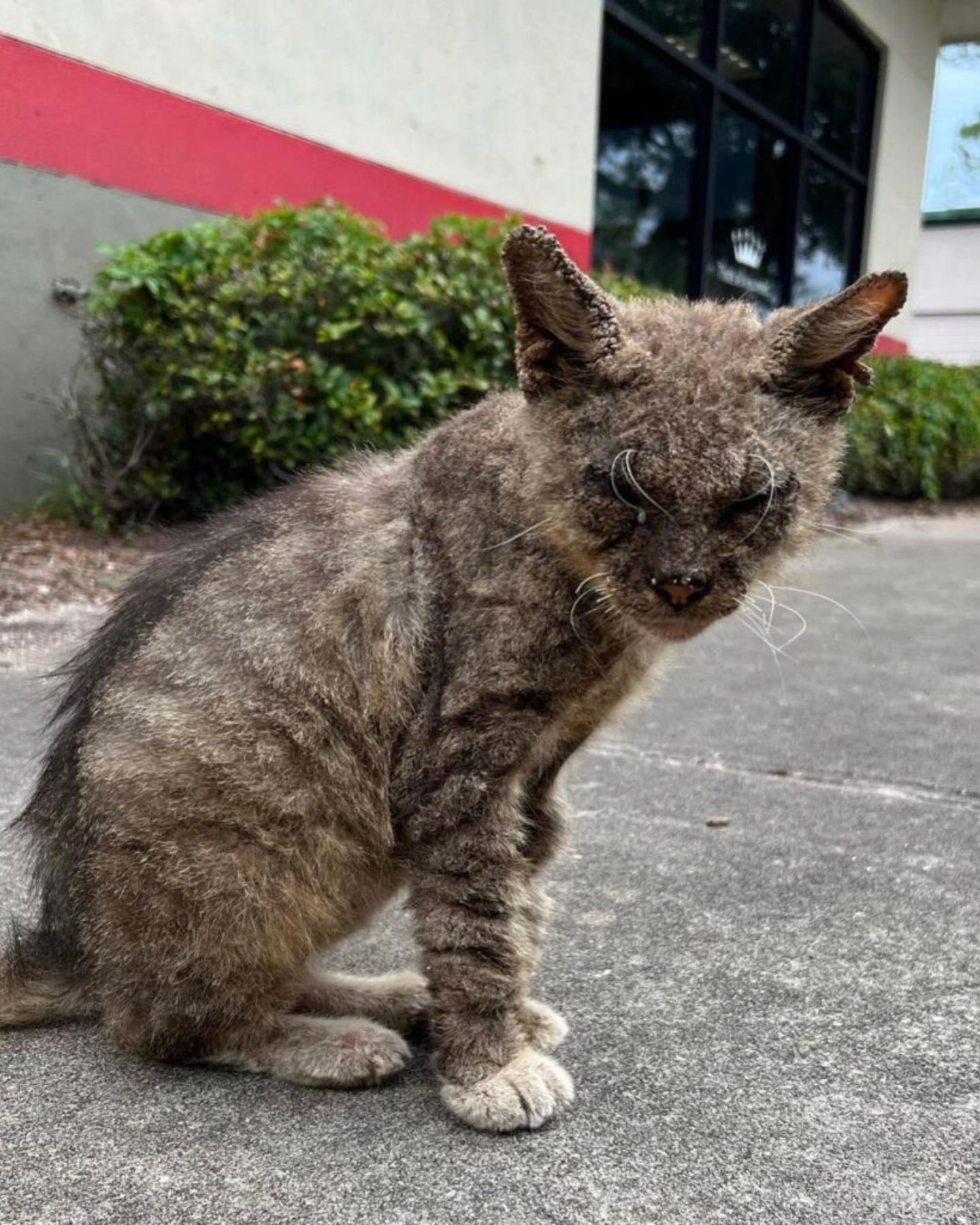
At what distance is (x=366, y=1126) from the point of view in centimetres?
186

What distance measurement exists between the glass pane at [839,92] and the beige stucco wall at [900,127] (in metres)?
0.29

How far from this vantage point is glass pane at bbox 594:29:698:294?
1187cm

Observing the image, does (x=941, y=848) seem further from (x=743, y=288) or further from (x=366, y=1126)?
(x=743, y=288)

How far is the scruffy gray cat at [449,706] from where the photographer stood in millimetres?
1905

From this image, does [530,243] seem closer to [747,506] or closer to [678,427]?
[678,427]

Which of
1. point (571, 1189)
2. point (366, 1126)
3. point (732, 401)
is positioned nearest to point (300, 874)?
point (366, 1126)

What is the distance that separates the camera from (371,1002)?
90.2 inches

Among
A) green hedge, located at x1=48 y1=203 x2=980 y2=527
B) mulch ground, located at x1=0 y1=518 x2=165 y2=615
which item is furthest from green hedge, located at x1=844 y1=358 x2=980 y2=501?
mulch ground, located at x1=0 y1=518 x2=165 y2=615

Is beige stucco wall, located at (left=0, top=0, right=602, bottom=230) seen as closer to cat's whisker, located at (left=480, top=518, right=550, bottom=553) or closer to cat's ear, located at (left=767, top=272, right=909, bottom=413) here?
cat's whisker, located at (left=480, top=518, right=550, bottom=553)

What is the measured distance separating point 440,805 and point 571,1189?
683 millimetres

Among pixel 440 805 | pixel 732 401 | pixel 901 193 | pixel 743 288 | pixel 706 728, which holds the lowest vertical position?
pixel 706 728

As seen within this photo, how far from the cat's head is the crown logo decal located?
44.2 ft

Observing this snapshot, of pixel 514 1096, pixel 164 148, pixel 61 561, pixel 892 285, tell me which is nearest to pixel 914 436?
pixel 164 148

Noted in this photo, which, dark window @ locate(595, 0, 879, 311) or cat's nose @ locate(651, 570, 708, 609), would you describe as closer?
cat's nose @ locate(651, 570, 708, 609)
